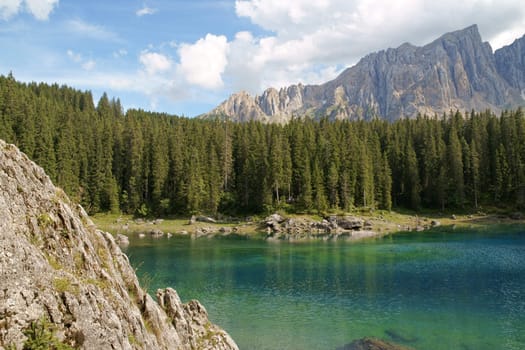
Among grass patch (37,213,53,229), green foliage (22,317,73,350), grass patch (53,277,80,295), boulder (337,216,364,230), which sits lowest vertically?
boulder (337,216,364,230)

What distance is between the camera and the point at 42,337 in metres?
10.1

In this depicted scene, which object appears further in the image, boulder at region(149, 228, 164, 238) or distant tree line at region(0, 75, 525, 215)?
distant tree line at region(0, 75, 525, 215)

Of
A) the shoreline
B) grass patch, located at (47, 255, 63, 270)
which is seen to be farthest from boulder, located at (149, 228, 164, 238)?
grass patch, located at (47, 255, 63, 270)

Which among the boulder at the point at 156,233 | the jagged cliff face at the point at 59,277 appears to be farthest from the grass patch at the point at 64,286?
the boulder at the point at 156,233

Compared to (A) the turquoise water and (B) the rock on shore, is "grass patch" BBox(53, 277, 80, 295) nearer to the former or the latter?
(A) the turquoise water

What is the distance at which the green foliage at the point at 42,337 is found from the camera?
9.92m

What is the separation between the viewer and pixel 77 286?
11.8 meters

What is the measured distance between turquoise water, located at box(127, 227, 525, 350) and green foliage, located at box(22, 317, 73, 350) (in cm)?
769

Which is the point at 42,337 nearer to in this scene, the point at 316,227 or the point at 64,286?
the point at 64,286

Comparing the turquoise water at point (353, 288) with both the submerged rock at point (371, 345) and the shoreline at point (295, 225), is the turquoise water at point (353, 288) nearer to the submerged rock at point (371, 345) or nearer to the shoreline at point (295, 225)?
the submerged rock at point (371, 345)

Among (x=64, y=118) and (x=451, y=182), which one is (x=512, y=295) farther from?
(x=64, y=118)

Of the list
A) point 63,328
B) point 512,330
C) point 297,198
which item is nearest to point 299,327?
point 512,330

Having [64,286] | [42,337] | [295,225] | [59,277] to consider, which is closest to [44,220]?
[59,277]

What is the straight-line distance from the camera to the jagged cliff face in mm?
10328
